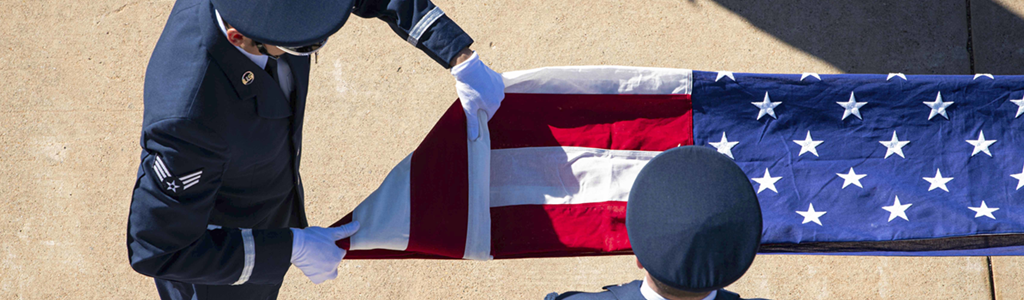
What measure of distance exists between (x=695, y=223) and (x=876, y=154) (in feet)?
4.10

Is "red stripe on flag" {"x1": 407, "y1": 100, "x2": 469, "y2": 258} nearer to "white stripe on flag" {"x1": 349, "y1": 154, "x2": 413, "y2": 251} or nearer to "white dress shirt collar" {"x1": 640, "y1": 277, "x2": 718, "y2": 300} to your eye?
"white stripe on flag" {"x1": 349, "y1": 154, "x2": 413, "y2": 251}

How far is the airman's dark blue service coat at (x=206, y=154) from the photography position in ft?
5.69

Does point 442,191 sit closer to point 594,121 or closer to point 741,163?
point 594,121

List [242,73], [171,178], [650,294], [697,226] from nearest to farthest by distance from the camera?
1. [697,226]
2. [650,294]
3. [171,178]
4. [242,73]

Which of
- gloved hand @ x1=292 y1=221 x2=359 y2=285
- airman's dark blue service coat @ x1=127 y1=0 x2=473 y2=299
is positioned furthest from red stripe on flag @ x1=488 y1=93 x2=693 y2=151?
airman's dark blue service coat @ x1=127 y1=0 x2=473 y2=299

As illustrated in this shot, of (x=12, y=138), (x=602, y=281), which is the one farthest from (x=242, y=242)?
(x=12, y=138)

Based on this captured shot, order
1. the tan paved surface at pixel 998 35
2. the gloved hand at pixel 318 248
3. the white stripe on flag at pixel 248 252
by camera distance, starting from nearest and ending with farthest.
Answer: the white stripe on flag at pixel 248 252 → the gloved hand at pixel 318 248 → the tan paved surface at pixel 998 35

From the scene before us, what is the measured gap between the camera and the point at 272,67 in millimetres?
1989

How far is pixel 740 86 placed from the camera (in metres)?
2.37

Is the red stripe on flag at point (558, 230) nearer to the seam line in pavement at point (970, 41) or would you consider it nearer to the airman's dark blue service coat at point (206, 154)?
the airman's dark blue service coat at point (206, 154)

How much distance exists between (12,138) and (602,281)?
2.96 meters

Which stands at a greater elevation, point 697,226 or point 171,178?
point 171,178

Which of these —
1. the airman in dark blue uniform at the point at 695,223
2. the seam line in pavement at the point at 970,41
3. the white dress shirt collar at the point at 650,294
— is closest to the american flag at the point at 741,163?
the white dress shirt collar at the point at 650,294

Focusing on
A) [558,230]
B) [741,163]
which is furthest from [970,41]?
[558,230]
